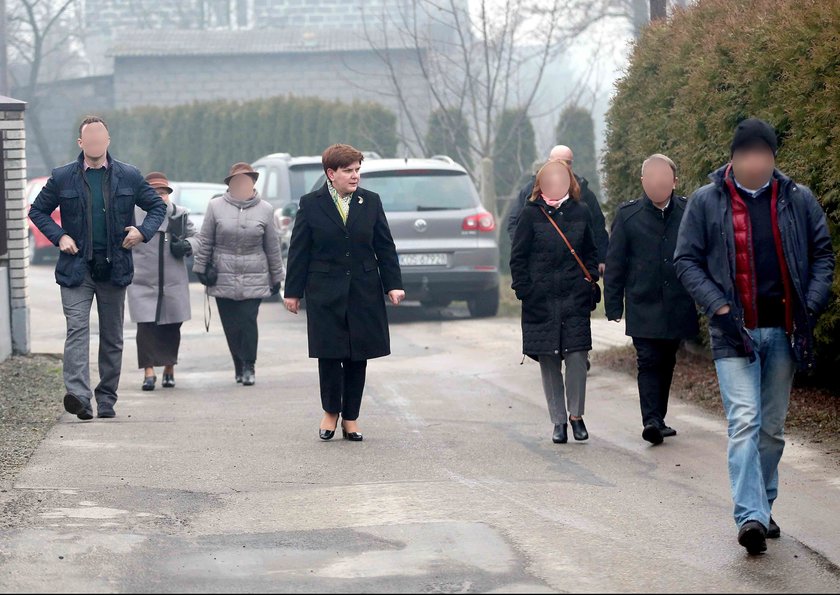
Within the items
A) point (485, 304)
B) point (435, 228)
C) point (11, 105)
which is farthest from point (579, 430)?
point (485, 304)

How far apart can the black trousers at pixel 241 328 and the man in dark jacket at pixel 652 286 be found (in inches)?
145

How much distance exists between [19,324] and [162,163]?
85.6 ft

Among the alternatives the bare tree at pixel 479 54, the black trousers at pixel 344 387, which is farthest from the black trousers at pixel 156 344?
the bare tree at pixel 479 54

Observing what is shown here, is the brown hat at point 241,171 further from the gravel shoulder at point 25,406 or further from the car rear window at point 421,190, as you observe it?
the car rear window at point 421,190

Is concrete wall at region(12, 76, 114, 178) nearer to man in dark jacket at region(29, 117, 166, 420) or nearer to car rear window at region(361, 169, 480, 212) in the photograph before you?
car rear window at region(361, 169, 480, 212)

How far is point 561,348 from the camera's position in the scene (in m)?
8.55

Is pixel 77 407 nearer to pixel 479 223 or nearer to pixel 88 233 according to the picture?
pixel 88 233

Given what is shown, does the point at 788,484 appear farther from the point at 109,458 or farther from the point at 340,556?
the point at 109,458

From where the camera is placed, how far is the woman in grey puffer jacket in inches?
449

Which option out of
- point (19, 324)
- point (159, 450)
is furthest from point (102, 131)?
point (19, 324)

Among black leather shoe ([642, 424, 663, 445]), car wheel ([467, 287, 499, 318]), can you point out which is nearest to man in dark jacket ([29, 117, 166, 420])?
black leather shoe ([642, 424, 663, 445])

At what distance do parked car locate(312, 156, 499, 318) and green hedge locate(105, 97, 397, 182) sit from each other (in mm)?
13676

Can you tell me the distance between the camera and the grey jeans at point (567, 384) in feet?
28.3

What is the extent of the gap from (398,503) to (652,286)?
2.56 metres
